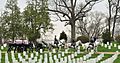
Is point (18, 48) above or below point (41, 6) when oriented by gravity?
below

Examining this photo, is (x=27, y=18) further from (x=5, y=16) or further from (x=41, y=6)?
(x=5, y=16)

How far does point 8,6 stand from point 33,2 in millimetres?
8477

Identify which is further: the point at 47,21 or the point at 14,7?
the point at 14,7

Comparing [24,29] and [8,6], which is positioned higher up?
[8,6]

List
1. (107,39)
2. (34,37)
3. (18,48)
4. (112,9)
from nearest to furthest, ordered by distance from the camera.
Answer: (18,48) < (107,39) < (34,37) < (112,9)

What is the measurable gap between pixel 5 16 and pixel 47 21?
35.8 ft

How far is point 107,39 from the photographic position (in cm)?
3878

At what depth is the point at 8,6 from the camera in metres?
57.6

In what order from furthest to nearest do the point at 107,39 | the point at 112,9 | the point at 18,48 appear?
the point at 112,9 < the point at 107,39 < the point at 18,48

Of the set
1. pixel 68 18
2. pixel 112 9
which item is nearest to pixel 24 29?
pixel 68 18

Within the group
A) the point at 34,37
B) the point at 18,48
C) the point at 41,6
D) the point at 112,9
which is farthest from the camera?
the point at 112,9

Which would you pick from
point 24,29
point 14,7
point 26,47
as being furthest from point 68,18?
point 26,47

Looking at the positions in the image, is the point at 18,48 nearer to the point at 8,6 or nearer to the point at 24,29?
the point at 24,29

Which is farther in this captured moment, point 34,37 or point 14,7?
point 14,7
